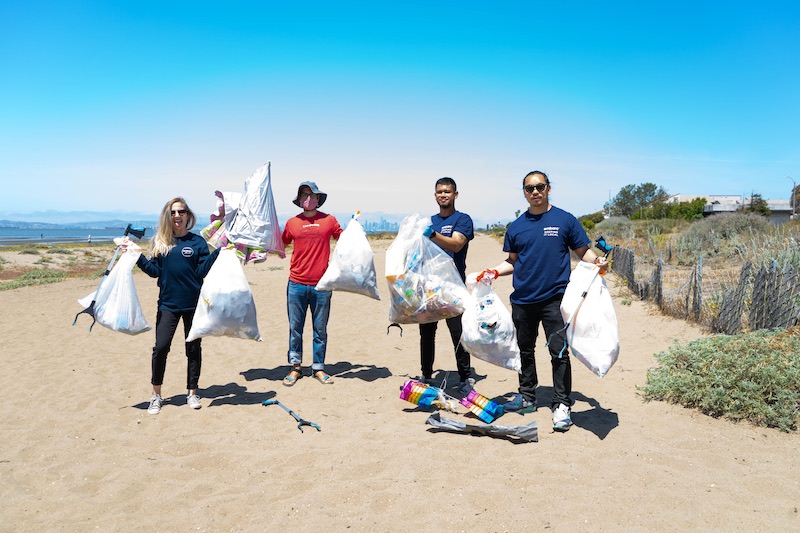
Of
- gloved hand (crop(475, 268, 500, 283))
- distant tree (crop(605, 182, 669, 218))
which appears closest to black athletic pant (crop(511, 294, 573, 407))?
gloved hand (crop(475, 268, 500, 283))

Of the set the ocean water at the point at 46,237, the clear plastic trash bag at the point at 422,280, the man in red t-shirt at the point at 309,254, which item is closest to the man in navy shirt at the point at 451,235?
the clear plastic trash bag at the point at 422,280

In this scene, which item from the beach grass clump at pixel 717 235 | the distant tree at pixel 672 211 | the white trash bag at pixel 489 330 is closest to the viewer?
the white trash bag at pixel 489 330

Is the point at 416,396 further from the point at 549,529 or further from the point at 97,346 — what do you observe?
the point at 97,346

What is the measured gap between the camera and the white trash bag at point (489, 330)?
152 inches

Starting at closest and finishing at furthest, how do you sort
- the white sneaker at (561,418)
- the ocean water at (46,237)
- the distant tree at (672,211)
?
the white sneaker at (561,418) < the distant tree at (672,211) < the ocean water at (46,237)

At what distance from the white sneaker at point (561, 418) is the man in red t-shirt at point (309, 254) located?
7.28 ft

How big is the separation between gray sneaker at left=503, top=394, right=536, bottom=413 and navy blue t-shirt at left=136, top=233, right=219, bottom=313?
2.76 m

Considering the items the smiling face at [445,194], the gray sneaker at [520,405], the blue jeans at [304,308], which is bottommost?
the gray sneaker at [520,405]

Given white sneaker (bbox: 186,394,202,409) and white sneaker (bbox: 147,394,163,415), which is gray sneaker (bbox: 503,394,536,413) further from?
white sneaker (bbox: 147,394,163,415)

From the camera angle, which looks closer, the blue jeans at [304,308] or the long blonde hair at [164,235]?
the long blonde hair at [164,235]

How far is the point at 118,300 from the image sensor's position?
4148 mm

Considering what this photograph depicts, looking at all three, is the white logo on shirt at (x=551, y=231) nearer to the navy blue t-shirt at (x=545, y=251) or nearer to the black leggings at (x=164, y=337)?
the navy blue t-shirt at (x=545, y=251)

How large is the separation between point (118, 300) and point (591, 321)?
3.72 m

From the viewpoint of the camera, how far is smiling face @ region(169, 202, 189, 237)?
4164 mm
